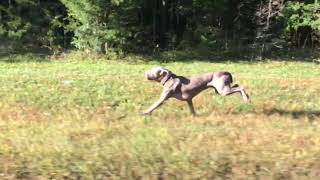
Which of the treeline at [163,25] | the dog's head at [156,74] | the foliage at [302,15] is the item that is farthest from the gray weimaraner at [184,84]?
the foliage at [302,15]

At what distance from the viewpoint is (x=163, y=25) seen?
27234mm

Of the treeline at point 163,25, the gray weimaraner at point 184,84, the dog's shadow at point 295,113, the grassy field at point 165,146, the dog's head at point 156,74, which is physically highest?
the treeline at point 163,25

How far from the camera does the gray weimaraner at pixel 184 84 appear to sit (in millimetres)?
9844

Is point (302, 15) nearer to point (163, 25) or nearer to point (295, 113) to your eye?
point (163, 25)

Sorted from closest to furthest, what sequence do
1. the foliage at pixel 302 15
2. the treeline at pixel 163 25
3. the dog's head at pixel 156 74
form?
the dog's head at pixel 156 74
the treeline at pixel 163 25
the foliage at pixel 302 15

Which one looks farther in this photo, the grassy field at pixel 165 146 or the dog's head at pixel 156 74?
the dog's head at pixel 156 74

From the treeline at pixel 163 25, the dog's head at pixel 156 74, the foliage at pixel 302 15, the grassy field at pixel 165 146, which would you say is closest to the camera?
the grassy field at pixel 165 146

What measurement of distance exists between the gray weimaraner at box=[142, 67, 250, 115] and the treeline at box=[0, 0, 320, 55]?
12.9m

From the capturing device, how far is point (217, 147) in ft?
19.4

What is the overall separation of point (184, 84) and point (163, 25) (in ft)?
56.9

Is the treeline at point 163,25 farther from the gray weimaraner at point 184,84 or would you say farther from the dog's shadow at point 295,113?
the gray weimaraner at point 184,84

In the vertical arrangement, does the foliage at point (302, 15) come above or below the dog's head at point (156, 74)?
above

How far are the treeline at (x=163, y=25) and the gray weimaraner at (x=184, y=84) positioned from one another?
12.9 metres

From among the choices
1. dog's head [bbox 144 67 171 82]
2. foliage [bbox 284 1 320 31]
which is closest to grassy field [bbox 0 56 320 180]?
dog's head [bbox 144 67 171 82]
